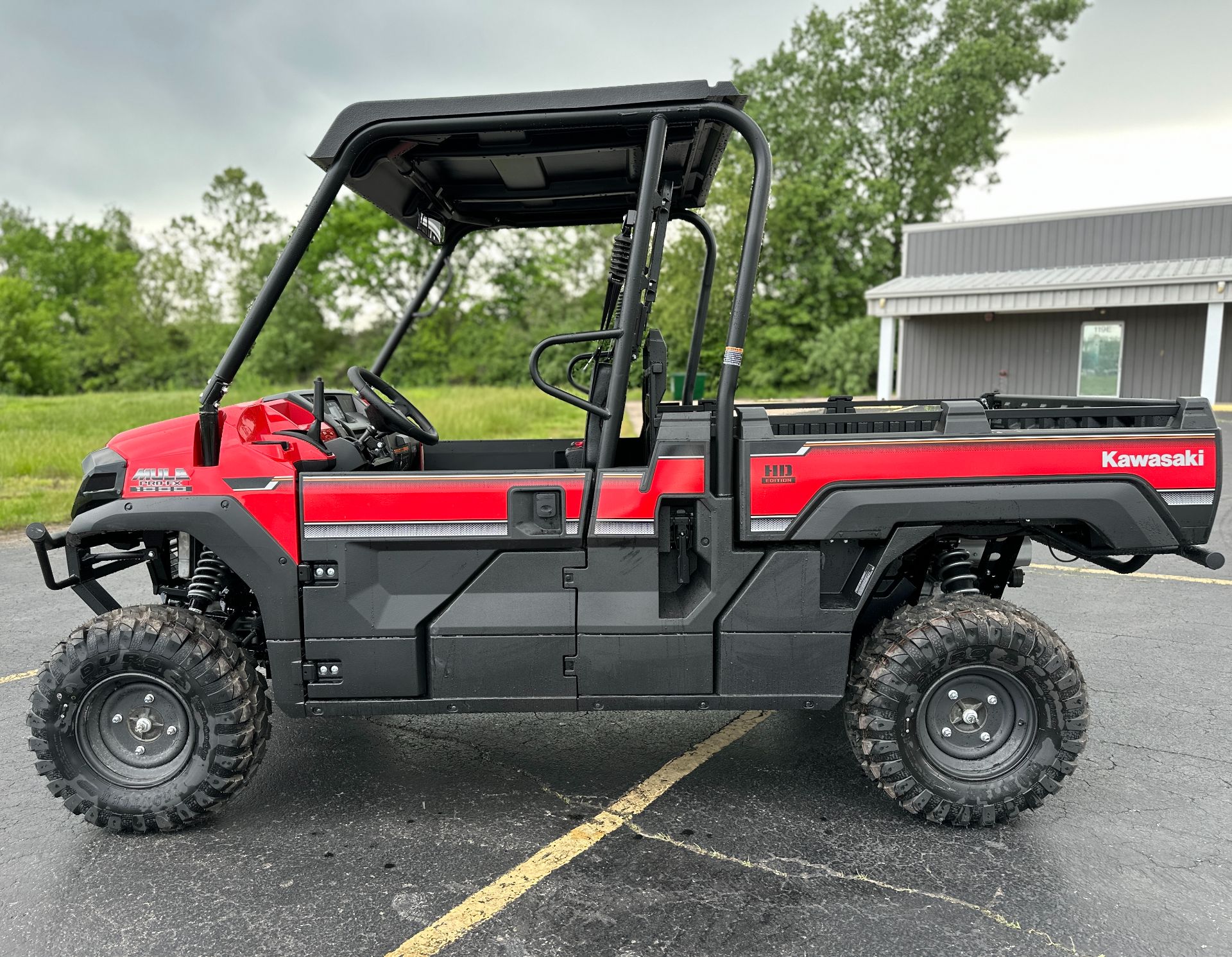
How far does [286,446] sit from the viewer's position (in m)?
3.24

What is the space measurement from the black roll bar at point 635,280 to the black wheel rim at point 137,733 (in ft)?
5.58

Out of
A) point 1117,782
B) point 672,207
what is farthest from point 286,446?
point 1117,782

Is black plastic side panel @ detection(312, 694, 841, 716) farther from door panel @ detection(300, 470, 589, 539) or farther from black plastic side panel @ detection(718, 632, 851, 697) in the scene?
door panel @ detection(300, 470, 589, 539)

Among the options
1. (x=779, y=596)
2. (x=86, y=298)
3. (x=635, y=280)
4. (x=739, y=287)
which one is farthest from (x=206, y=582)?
(x=86, y=298)

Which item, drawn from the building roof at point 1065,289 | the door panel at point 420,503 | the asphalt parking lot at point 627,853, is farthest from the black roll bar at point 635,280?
the building roof at point 1065,289

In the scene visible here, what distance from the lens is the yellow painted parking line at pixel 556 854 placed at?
2.59 meters

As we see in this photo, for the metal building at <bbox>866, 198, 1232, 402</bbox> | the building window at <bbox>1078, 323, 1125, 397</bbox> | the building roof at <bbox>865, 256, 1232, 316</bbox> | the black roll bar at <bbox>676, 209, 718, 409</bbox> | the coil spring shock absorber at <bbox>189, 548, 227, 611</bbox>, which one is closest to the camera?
the coil spring shock absorber at <bbox>189, 548, 227, 611</bbox>

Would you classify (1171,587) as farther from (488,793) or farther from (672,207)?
(488,793)

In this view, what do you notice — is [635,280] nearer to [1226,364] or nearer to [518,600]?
[518,600]

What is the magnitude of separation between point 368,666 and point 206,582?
0.75m

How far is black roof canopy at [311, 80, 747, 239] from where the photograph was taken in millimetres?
2982

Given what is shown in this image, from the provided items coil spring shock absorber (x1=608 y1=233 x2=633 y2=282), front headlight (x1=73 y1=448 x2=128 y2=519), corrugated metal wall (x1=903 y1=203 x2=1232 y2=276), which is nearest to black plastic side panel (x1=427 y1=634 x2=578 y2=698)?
front headlight (x1=73 y1=448 x2=128 y2=519)

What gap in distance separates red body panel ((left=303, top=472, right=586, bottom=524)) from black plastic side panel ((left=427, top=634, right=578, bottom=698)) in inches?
15.9

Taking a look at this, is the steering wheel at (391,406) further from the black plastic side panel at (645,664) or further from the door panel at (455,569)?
the black plastic side panel at (645,664)
